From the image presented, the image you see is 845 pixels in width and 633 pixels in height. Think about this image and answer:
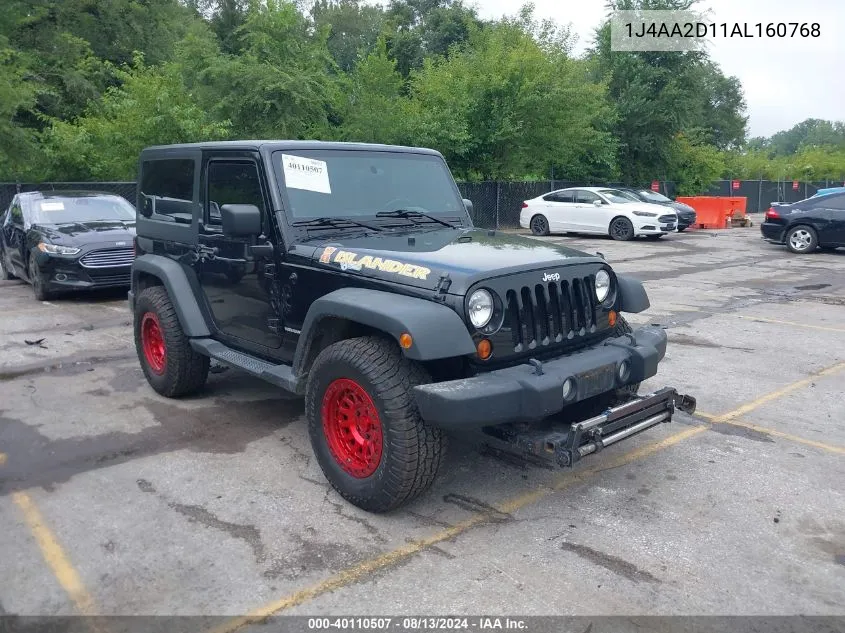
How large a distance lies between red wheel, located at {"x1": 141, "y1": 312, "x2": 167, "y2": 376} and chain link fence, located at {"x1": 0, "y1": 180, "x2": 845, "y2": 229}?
2733 millimetres

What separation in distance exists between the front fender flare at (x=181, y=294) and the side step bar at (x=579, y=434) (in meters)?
2.51

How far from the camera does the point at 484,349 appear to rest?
389 centimetres

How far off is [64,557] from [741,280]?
40.4ft

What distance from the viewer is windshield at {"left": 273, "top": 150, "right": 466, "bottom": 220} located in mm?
4836

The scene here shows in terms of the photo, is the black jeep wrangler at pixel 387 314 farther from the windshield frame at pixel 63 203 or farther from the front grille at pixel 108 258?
the windshield frame at pixel 63 203

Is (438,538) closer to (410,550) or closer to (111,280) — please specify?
(410,550)

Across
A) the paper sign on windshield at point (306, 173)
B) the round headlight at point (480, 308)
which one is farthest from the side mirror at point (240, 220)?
the round headlight at point (480, 308)

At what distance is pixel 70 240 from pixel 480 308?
8.18 metres

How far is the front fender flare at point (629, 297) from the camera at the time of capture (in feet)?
15.5

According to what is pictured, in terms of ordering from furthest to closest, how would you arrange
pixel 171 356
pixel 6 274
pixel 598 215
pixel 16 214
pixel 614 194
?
pixel 614 194 → pixel 598 215 → pixel 6 274 → pixel 16 214 → pixel 171 356

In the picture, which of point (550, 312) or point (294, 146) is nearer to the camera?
point (550, 312)

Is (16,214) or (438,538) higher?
(16,214)

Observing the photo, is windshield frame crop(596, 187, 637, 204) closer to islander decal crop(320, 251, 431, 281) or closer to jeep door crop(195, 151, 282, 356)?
jeep door crop(195, 151, 282, 356)

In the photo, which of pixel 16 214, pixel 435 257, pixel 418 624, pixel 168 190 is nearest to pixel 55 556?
pixel 418 624
